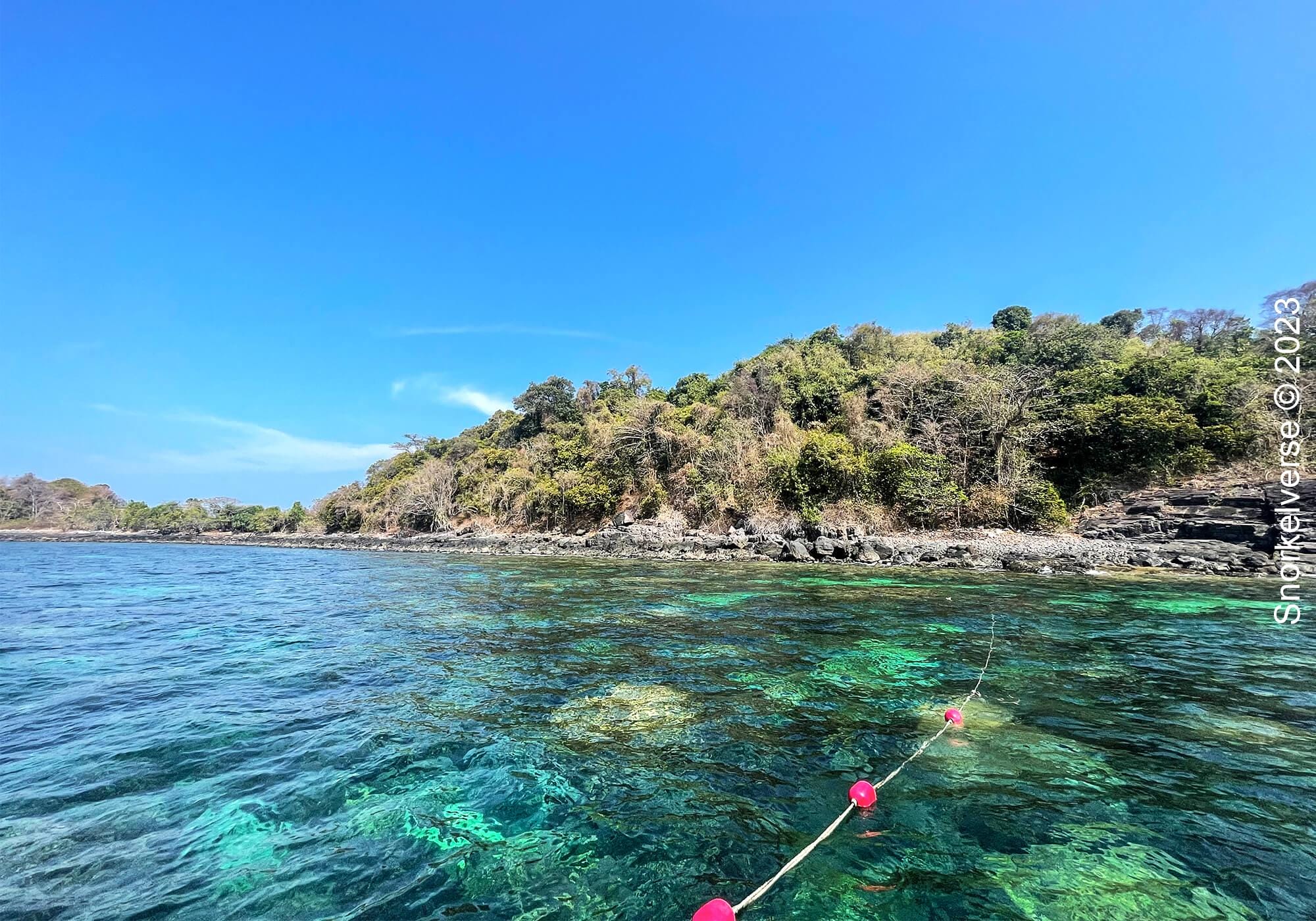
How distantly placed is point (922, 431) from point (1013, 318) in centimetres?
2697

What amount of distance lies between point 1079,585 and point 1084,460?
1518cm

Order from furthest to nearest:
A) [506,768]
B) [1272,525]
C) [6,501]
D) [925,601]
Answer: [6,501] → [1272,525] → [925,601] → [506,768]

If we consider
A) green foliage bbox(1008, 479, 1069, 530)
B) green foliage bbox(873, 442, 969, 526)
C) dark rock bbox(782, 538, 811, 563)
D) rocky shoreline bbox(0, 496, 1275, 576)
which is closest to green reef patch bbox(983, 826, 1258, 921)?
rocky shoreline bbox(0, 496, 1275, 576)

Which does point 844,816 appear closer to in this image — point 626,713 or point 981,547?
point 626,713

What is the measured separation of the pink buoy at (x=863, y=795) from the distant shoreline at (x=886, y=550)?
18.5 metres

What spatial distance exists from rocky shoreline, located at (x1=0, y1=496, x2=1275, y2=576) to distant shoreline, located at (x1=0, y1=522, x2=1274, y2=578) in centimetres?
5

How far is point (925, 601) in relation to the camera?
12664 millimetres

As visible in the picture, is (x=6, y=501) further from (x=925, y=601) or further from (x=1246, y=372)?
(x=1246, y=372)

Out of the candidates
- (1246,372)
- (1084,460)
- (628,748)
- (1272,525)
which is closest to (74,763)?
(628,748)

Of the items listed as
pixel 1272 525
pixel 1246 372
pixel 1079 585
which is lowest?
pixel 1079 585

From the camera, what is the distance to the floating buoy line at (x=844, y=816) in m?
2.46

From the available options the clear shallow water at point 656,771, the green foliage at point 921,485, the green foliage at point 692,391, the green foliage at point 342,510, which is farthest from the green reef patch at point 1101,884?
the green foliage at point 342,510

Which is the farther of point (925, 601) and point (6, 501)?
point (6, 501)

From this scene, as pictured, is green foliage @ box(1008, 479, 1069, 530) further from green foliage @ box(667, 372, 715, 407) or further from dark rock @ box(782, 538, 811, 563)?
green foliage @ box(667, 372, 715, 407)
